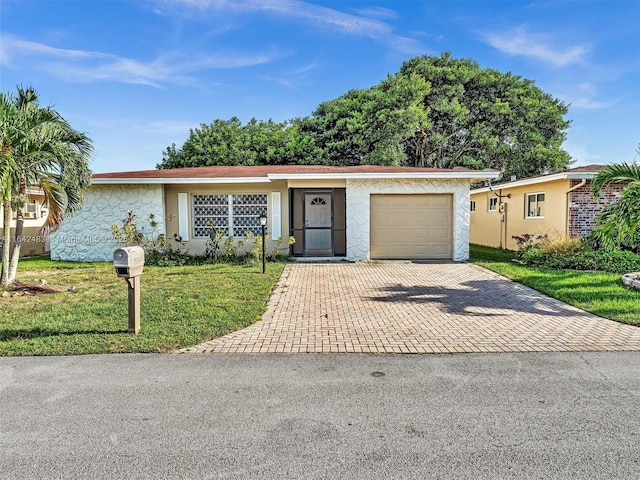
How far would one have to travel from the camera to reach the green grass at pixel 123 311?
496 cm

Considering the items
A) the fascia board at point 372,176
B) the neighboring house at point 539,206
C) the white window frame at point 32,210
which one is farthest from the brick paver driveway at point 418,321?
the white window frame at point 32,210

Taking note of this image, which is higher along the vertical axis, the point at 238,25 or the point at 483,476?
the point at 238,25

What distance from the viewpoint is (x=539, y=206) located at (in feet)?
48.5

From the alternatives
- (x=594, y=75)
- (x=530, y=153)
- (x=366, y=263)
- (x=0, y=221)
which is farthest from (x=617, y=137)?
(x=0, y=221)

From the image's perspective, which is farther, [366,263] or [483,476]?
[366,263]

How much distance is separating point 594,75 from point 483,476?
791 inches

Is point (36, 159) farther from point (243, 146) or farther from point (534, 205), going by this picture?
point (243, 146)

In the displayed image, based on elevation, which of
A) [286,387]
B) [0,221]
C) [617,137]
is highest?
[617,137]

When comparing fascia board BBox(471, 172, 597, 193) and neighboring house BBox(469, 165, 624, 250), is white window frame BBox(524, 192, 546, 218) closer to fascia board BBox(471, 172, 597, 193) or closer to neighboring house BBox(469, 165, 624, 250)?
neighboring house BBox(469, 165, 624, 250)

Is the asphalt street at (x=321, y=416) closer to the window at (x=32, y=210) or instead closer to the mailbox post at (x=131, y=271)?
the mailbox post at (x=131, y=271)

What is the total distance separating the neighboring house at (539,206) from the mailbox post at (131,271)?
12.7m

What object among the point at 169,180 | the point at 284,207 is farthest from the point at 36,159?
the point at 284,207

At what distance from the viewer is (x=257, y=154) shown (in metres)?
26.0

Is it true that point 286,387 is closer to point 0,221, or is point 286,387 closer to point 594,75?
point 0,221
